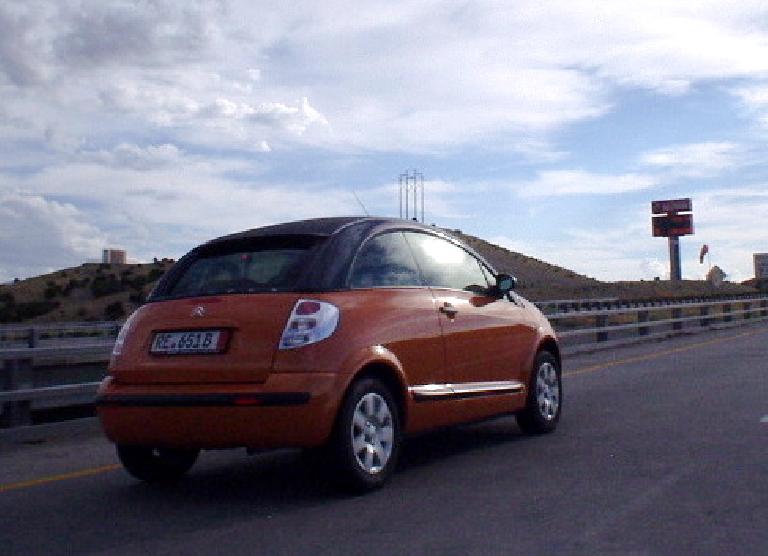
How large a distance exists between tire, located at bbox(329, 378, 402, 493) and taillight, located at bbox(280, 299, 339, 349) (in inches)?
15.5

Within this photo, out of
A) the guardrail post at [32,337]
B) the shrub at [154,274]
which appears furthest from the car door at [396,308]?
the shrub at [154,274]

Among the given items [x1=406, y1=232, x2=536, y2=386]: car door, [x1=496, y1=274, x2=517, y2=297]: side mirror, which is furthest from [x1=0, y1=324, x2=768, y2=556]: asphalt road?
[x1=496, y1=274, x2=517, y2=297]: side mirror

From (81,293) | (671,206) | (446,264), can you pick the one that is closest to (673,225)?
(671,206)

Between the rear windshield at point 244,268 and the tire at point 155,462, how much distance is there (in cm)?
104

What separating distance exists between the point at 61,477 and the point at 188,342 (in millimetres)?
1959

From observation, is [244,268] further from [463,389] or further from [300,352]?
[463,389]

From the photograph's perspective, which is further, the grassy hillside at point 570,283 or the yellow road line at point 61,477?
the grassy hillside at point 570,283

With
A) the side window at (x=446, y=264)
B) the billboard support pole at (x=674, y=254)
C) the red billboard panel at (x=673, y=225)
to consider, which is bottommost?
the side window at (x=446, y=264)

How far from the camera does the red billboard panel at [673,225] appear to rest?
322ft

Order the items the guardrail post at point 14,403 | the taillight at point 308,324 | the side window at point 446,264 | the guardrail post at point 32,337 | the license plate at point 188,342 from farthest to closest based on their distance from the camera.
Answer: the guardrail post at point 32,337
the guardrail post at point 14,403
the side window at point 446,264
the license plate at point 188,342
the taillight at point 308,324

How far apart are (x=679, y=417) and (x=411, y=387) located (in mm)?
3887

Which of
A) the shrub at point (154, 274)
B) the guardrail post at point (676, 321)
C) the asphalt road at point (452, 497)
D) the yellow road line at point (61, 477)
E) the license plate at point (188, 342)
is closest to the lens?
the asphalt road at point (452, 497)

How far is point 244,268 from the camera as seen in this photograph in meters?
6.57

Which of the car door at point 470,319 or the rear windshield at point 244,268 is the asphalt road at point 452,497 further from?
the rear windshield at point 244,268
